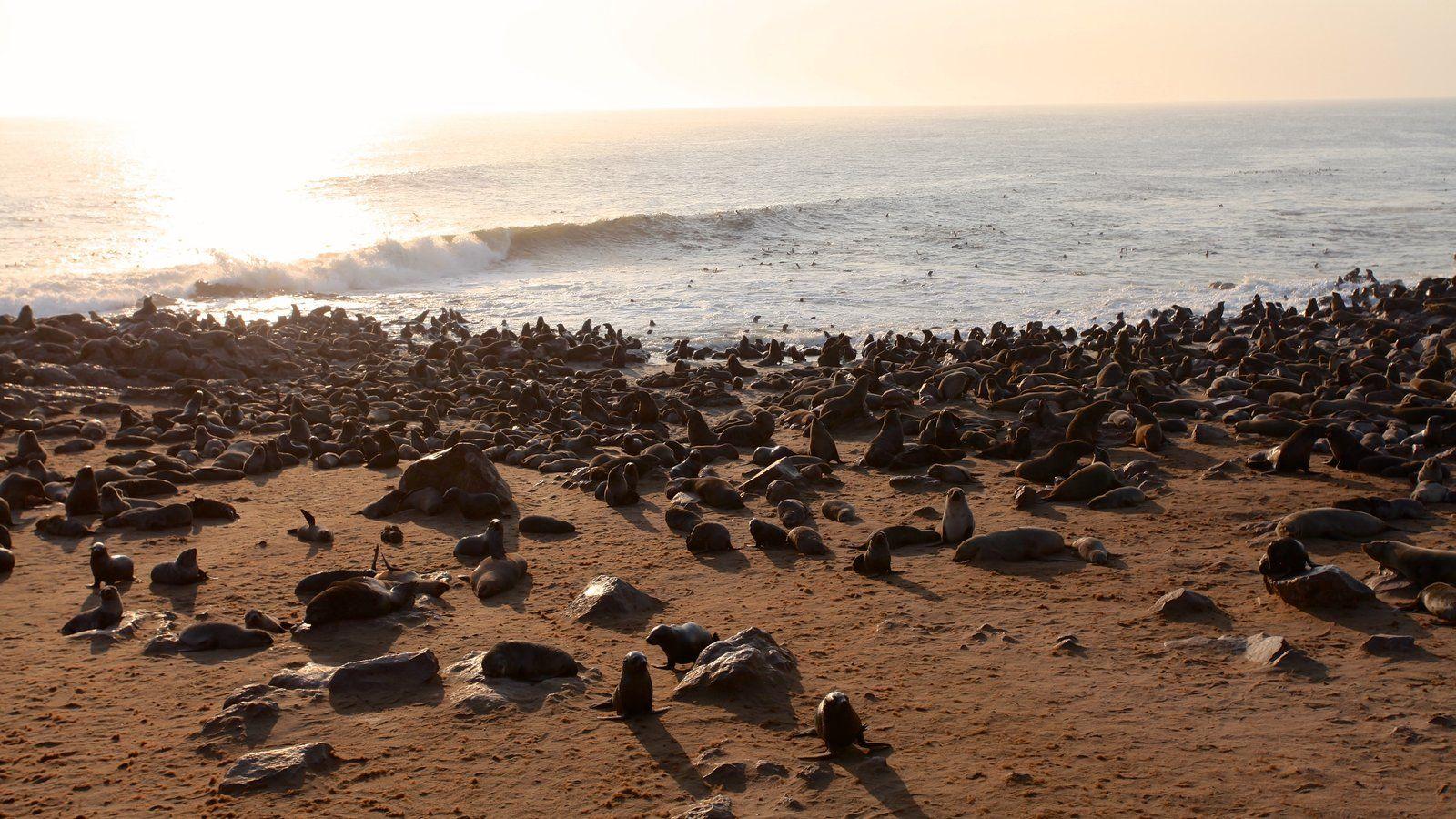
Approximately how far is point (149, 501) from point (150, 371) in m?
6.93

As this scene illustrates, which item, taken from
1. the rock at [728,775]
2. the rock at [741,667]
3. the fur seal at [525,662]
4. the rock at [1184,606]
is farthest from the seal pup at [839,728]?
the rock at [1184,606]

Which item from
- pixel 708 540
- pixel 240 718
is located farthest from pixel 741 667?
pixel 708 540

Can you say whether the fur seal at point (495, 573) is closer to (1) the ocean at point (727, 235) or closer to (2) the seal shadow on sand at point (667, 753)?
(2) the seal shadow on sand at point (667, 753)

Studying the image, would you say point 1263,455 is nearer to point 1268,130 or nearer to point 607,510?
point 607,510

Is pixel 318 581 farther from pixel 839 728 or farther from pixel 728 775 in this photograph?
pixel 839 728

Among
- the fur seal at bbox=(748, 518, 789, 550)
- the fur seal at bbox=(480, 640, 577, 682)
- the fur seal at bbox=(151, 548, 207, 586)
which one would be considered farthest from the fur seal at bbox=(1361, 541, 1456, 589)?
the fur seal at bbox=(151, 548, 207, 586)

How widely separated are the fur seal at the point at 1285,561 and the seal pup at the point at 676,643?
3445 mm

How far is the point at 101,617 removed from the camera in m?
6.30

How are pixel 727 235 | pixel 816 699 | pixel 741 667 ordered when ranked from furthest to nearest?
pixel 727 235 → pixel 741 667 → pixel 816 699

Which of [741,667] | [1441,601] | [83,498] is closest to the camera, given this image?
[741,667]

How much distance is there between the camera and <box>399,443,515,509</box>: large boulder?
9180mm

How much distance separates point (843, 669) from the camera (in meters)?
5.64

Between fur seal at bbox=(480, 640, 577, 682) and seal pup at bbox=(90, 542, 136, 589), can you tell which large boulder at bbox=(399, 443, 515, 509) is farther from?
fur seal at bbox=(480, 640, 577, 682)

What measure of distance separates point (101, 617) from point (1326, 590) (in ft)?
22.9
